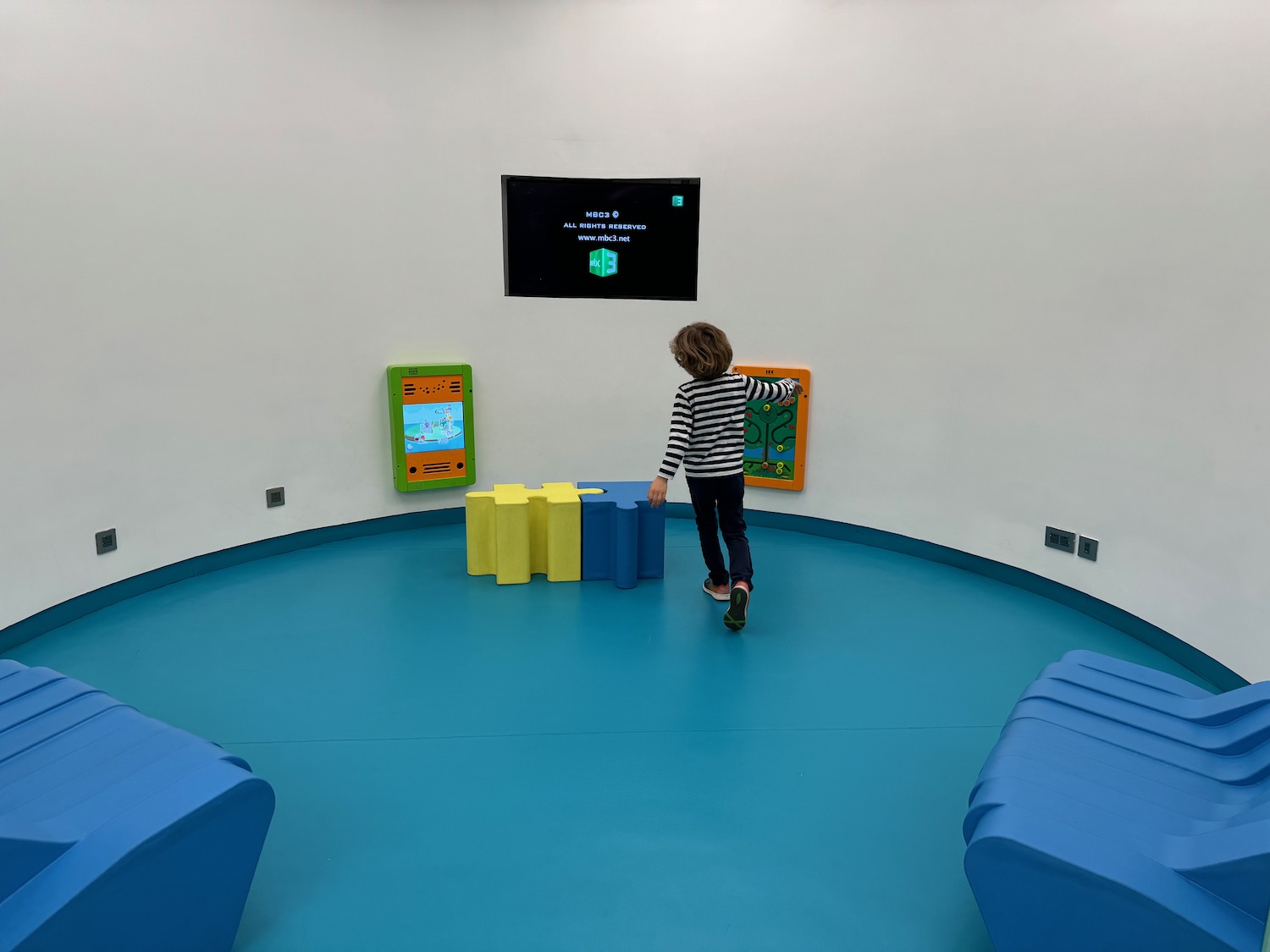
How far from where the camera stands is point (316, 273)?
5664 mm

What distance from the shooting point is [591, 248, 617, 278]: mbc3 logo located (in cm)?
624

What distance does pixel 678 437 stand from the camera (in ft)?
15.0

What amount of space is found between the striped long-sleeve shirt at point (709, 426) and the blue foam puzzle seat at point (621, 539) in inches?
Answer: 24.5

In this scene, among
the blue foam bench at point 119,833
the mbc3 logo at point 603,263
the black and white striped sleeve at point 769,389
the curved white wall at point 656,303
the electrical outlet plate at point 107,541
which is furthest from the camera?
the mbc3 logo at point 603,263

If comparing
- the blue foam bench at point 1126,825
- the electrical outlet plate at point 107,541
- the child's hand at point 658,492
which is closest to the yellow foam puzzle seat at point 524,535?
the child's hand at point 658,492

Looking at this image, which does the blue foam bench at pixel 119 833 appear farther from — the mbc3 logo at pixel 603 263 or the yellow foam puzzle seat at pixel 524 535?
the mbc3 logo at pixel 603 263

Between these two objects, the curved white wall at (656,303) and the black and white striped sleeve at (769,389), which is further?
the black and white striped sleeve at (769,389)

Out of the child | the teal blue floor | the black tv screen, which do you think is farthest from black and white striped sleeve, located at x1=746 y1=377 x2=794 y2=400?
the black tv screen

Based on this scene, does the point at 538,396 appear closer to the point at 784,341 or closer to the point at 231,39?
the point at 784,341

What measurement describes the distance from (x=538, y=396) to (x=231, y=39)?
2.80 meters

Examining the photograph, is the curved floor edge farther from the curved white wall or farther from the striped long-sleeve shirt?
the striped long-sleeve shirt

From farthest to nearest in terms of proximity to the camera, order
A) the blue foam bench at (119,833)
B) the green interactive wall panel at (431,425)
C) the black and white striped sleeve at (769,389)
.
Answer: the green interactive wall panel at (431,425) < the black and white striped sleeve at (769,389) < the blue foam bench at (119,833)

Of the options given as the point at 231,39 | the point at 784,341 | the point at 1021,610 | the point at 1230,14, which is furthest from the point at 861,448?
the point at 231,39

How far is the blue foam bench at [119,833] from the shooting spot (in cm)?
193
